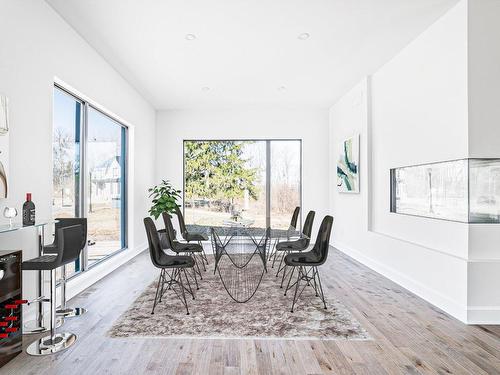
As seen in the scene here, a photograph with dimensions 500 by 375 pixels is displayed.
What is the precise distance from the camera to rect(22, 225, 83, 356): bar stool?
2586mm

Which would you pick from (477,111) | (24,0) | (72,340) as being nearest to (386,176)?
(477,111)

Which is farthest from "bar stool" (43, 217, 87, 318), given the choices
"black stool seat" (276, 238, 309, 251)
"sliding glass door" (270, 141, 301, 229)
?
"sliding glass door" (270, 141, 301, 229)

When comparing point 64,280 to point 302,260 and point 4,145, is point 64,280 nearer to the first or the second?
point 4,145

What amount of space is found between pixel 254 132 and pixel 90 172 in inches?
151

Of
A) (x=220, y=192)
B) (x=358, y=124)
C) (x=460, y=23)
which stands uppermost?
(x=460, y=23)

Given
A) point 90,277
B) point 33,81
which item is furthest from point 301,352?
point 33,81

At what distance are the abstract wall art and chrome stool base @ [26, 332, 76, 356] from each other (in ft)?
4.04

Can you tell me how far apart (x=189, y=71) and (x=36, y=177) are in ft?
9.39

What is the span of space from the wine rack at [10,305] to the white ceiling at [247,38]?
8.47 feet

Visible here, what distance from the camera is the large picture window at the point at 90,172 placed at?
3986 mm

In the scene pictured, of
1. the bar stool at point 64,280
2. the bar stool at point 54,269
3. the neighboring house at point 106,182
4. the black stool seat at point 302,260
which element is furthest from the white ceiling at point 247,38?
the black stool seat at point 302,260

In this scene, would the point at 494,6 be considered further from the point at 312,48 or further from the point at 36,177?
the point at 36,177

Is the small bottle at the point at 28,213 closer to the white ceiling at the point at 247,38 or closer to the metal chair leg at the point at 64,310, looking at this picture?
the metal chair leg at the point at 64,310

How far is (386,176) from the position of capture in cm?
489
